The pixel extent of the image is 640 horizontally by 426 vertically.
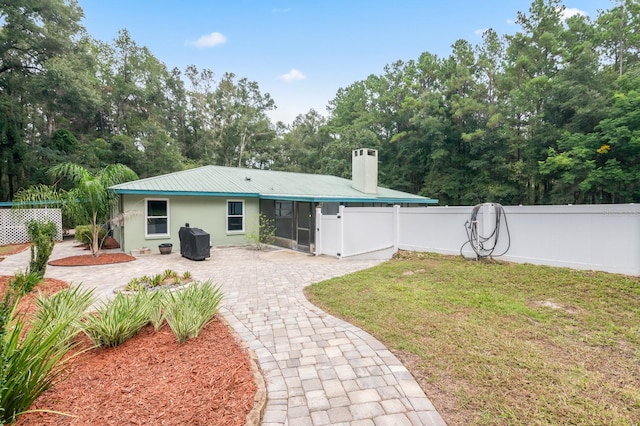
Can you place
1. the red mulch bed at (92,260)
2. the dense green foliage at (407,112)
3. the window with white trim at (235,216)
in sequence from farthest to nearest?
the dense green foliage at (407,112) → the window with white trim at (235,216) → the red mulch bed at (92,260)

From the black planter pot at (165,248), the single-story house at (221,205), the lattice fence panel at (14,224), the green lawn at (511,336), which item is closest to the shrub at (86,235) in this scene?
the single-story house at (221,205)

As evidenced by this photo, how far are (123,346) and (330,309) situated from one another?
2743 mm

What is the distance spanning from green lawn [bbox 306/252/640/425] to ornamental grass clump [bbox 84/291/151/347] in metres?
2.61

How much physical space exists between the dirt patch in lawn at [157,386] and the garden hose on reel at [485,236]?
6781mm

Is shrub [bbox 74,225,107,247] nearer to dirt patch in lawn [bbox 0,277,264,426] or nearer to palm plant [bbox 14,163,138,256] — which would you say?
palm plant [bbox 14,163,138,256]

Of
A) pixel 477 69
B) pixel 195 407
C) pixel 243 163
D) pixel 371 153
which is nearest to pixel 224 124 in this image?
pixel 243 163

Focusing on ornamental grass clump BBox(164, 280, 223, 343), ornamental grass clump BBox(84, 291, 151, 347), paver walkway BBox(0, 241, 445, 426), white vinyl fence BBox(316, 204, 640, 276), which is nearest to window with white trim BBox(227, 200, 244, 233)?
white vinyl fence BBox(316, 204, 640, 276)

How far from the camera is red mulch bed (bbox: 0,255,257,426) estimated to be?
6.86 ft

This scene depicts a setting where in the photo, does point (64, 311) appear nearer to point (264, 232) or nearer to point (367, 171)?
point (264, 232)

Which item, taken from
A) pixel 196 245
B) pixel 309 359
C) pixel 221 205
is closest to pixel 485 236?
pixel 309 359

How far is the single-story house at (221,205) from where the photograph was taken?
1023 centimetres

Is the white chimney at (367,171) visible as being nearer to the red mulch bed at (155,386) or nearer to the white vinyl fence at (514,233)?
the white vinyl fence at (514,233)

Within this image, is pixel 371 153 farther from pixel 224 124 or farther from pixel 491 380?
pixel 224 124

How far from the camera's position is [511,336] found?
138 inches
